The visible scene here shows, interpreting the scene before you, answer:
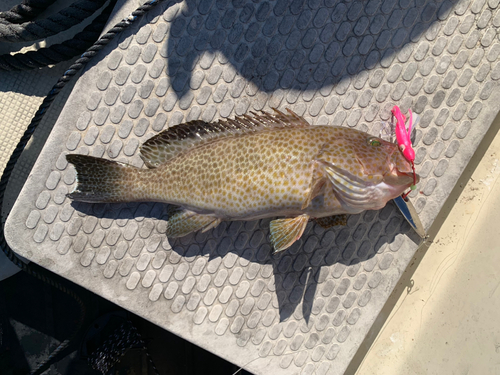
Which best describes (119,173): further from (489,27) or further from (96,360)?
(489,27)

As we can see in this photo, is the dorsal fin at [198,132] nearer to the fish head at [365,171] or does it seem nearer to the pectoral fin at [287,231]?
the fish head at [365,171]

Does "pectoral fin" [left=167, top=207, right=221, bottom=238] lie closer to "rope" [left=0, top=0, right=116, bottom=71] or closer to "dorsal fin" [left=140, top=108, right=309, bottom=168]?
"dorsal fin" [left=140, top=108, right=309, bottom=168]

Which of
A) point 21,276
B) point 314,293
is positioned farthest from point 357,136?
point 21,276

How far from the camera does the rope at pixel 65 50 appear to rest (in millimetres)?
3180

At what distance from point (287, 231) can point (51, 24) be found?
2.79 m

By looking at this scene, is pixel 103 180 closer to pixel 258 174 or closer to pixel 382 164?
pixel 258 174

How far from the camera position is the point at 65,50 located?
10.5 feet

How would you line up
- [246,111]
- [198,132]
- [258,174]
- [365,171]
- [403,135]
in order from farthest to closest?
[246,111] < [403,135] < [198,132] < [258,174] < [365,171]

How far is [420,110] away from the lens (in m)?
3.16

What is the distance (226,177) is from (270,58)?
1.27m

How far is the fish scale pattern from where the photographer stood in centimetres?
307

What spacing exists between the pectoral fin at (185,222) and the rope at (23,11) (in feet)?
7.63

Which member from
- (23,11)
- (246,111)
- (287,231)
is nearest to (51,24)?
(23,11)

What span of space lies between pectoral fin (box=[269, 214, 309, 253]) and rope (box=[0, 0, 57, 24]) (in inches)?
119
